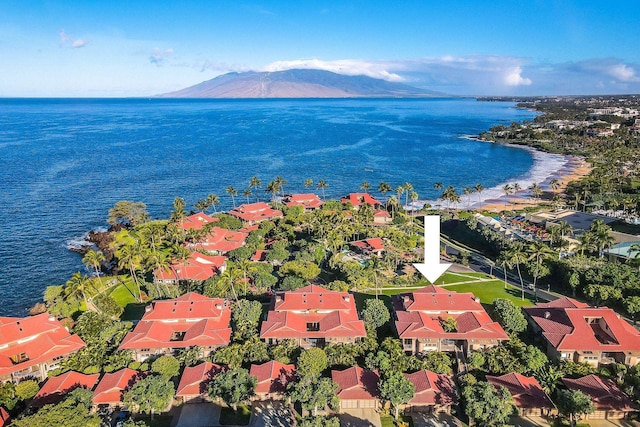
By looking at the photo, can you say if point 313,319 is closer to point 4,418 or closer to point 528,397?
point 528,397

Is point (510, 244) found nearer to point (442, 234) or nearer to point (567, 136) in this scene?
point (442, 234)

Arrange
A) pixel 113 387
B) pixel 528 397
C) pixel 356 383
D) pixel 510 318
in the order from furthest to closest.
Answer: pixel 510 318 → pixel 356 383 → pixel 113 387 → pixel 528 397

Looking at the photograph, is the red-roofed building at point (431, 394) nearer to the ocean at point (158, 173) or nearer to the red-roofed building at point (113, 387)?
the red-roofed building at point (113, 387)

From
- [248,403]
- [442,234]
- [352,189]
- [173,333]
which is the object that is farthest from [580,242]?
[352,189]

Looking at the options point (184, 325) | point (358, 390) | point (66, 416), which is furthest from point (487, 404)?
point (66, 416)

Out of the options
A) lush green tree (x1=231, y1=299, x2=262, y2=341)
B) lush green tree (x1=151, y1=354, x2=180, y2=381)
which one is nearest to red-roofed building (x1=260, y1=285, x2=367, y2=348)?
lush green tree (x1=231, y1=299, x2=262, y2=341)
